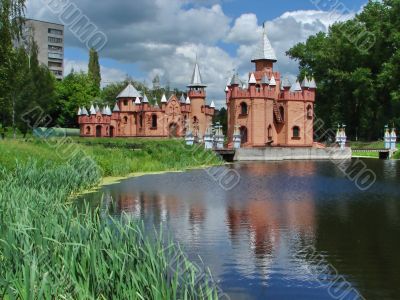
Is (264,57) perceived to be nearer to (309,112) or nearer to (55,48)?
(309,112)

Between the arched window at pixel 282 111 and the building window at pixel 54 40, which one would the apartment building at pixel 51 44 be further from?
the arched window at pixel 282 111

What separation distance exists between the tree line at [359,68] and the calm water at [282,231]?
128ft

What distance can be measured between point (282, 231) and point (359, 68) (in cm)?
5318

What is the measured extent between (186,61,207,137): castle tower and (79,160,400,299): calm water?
46.9 metres

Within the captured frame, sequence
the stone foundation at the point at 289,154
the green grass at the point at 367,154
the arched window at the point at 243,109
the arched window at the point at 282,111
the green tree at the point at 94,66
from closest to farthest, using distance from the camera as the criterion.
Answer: the stone foundation at the point at 289,154
the arched window at the point at 243,109
the green grass at the point at 367,154
the arched window at the point at 282,111
the green tree at the point at 94,66

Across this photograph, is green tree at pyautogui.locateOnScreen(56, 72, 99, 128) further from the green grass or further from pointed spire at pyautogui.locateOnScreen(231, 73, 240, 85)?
the green grass

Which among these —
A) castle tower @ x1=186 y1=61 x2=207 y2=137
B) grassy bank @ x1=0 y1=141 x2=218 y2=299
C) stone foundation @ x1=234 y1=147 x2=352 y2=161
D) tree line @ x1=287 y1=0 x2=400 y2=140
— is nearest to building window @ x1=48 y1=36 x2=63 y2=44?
castle tower @ x1=186 y1=61 x2=207 y2=137

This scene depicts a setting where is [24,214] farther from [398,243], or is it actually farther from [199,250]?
[398,243]

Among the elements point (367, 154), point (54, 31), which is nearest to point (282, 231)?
point (367, 154)

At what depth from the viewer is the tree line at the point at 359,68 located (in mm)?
61375

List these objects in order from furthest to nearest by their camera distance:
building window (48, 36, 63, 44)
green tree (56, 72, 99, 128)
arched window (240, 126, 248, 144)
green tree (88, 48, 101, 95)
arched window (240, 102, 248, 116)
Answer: building window (48, 36, 63, 44) < green tree (88, 48, 101, 95) < green tree (56, 72, 99, 128) < arched window (240, 126, 248, 144) < arched window (240, 102, 248, 116)

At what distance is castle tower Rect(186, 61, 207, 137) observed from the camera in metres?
72.4

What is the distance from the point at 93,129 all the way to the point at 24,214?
64838mm

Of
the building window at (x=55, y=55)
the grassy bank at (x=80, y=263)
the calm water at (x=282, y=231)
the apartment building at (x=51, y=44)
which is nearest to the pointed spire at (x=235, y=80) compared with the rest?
the calm water at (x=282, y=231)
